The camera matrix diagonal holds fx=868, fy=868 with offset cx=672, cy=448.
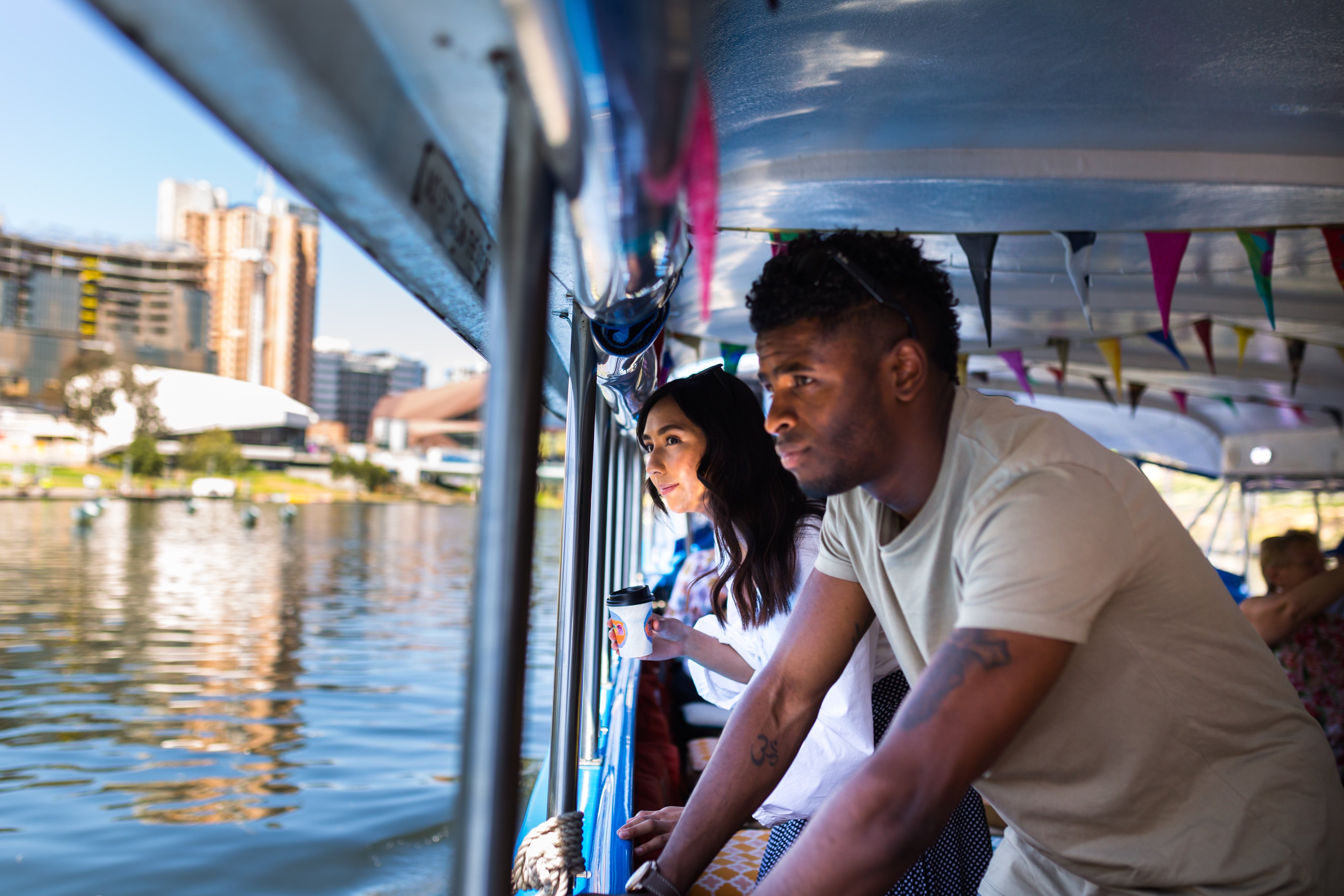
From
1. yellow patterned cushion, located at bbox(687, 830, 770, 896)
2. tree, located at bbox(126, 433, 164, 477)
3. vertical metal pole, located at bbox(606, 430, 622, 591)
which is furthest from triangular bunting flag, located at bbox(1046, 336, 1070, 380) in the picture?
tree, located at bbox(126, 433, 164, 477)

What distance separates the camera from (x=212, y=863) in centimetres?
682

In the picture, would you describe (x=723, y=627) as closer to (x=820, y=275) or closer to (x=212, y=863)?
(x=820, y=275)

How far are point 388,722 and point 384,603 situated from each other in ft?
40.3

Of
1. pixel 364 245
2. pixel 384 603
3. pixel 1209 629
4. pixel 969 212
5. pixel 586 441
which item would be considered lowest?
pixel 384 603

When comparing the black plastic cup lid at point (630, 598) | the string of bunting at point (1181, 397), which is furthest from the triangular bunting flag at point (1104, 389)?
the black plastic cup lid at point (630, 598)

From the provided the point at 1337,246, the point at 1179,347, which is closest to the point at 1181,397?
the point at 1179,347

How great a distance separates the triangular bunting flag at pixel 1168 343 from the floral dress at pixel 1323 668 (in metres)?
1.62

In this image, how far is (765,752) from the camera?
148cm

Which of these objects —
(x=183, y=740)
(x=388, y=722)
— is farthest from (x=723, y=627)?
(x=183, y=740)

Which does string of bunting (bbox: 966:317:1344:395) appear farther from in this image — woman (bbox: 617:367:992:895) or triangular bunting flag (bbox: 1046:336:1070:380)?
woman (bbox: 617:367:992:895)

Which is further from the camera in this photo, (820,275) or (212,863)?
(212,863)

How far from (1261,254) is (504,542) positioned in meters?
4.02

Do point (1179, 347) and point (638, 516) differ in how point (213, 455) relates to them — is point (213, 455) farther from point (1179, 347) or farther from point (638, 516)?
point (1179, 347)

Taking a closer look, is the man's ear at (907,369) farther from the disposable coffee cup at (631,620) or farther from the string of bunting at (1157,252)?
the string of bunting at (1157,252)
